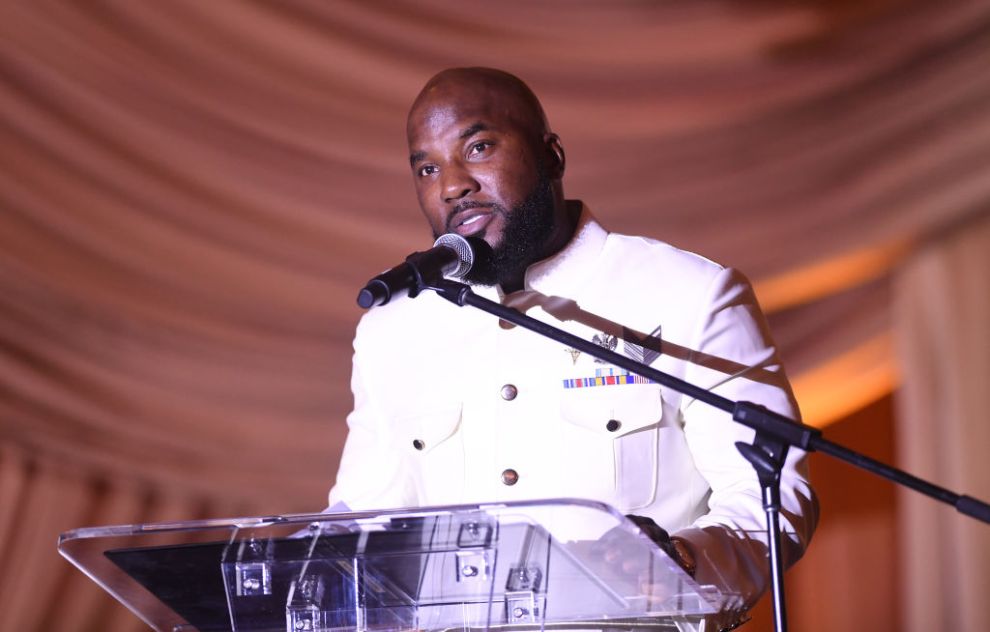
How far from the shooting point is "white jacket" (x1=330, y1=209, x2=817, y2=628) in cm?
209

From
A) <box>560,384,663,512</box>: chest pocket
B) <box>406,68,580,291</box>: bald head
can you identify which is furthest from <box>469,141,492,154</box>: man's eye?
<box>560,384,663,512</box>: chest pocket

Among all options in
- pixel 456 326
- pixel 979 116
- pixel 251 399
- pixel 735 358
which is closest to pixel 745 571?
pixel 735 358

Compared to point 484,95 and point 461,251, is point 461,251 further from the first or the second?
point 484,95

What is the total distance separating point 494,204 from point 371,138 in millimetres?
1650

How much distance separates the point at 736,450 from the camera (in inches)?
75.4

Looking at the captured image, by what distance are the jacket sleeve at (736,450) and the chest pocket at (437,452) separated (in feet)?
1.39

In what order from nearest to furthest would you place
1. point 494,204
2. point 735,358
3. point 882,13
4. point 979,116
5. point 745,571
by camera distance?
point 745,571, point 735,358, point 494,204, point 979,116, point 882,13

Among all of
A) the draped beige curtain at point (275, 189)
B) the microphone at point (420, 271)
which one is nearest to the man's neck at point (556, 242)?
the microphone at point (420, 271)

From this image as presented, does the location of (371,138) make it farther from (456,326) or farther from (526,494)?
(526,494)

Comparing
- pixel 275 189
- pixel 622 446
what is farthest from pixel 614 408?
pixel 275 189

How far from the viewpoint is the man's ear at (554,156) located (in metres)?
2.45

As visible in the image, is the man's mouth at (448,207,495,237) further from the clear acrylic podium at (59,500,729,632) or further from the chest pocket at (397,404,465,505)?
the clear acrylic podium at (59,500,729,632)

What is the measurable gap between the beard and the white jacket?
0.04 meters

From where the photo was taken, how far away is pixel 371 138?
385 centimetres
